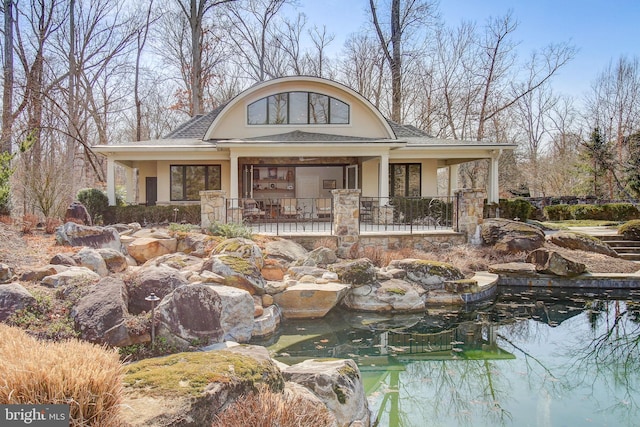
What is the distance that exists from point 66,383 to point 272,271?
19.2 feet

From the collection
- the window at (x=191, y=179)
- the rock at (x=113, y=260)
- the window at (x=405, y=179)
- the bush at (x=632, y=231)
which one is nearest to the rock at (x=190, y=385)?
the rock at (x=113, y=260)

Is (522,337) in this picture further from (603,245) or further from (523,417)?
(603,245)

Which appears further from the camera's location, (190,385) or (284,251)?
(284,251)

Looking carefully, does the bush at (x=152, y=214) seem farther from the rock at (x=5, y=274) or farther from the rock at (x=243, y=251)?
the rock at (x=5, y=274)

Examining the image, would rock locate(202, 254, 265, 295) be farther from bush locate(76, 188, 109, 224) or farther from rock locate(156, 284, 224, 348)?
bush locate(76, 188, 109, 224)

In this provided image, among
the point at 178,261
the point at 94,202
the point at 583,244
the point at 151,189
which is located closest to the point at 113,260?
the point at 178,261

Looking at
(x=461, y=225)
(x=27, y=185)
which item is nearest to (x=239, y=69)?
(x=27, y=185)

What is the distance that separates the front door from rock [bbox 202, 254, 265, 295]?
10.4m

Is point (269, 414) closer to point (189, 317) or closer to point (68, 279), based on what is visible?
point (189, 317)

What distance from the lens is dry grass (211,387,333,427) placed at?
276 cm

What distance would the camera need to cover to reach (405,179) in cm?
1723

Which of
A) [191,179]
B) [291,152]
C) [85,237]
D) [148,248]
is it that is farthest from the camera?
[191,179]

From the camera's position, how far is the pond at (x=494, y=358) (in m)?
4.68

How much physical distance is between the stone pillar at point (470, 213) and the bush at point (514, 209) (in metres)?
5.95
